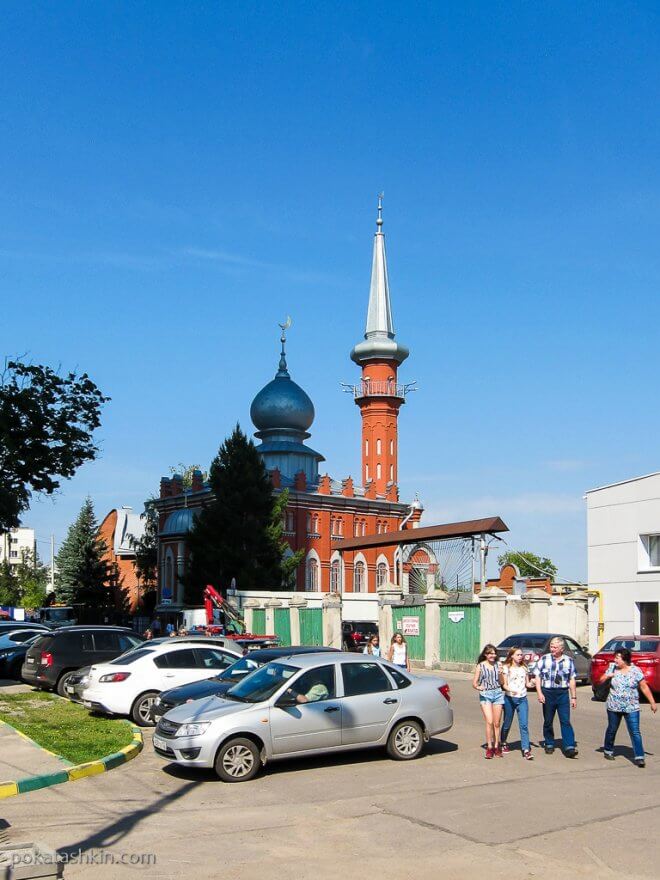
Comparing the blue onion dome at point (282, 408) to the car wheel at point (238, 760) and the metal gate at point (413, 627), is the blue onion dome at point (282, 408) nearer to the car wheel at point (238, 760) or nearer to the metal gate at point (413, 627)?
the metal gate at point (413, 627)

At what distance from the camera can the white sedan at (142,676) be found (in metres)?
17.6

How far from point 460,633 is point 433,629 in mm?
1562

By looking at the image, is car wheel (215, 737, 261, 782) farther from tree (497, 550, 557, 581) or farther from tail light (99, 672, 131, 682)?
tree (497, 550, 557, 581)

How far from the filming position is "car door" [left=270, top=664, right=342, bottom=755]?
12.5m

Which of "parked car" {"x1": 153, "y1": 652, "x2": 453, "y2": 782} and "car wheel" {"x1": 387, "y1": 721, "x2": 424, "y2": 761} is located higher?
"parked car" {"x1": 153, "y1": 652, "x2": 453, "y2": 782}

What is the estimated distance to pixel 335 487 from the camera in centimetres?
7525

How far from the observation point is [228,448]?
6562cm

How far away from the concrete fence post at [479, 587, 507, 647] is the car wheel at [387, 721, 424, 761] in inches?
701

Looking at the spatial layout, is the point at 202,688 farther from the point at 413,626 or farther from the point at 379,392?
the point at 379,392

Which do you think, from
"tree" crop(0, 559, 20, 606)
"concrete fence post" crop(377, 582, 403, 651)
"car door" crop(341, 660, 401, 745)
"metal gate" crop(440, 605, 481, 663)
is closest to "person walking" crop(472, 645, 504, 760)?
"car door" crop(341, 660, 401, 745)

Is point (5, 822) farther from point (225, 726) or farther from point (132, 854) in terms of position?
point (225, 726)

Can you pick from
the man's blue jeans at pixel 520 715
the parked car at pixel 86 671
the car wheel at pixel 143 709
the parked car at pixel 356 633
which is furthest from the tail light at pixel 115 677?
the parked car at pixel 356 633

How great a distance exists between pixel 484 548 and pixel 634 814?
108ft

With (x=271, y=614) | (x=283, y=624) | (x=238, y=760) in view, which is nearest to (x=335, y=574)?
(x=271, y=614)
